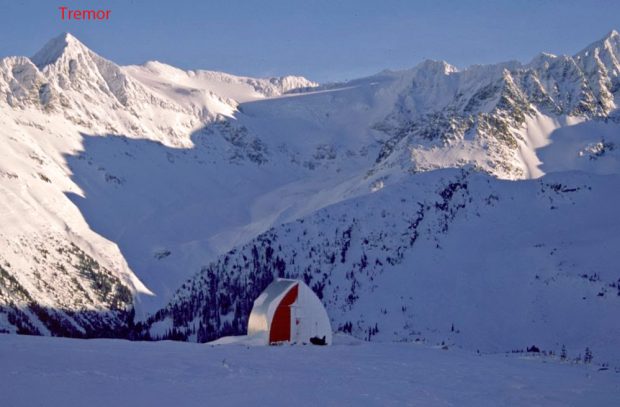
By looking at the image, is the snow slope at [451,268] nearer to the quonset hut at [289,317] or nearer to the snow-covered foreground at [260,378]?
the quonset hut at [289,317]

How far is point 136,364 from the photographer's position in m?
32.2

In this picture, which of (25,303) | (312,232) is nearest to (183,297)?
(312,232)

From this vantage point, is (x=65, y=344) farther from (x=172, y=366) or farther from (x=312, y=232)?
(x=312, y=232)

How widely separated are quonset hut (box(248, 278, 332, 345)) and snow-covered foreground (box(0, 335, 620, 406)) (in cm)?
1584

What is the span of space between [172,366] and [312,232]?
108m

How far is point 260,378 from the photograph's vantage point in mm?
31172

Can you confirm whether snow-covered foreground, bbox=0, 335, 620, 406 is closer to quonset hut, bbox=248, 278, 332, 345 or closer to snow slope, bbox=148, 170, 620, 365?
quonset hut, bbox=248, 278, 332, 345

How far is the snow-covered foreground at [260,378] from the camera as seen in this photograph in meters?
26.9

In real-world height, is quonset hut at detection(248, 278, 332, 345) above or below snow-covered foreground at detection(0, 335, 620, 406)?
above

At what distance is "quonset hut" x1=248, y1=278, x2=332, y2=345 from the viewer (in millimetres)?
58250

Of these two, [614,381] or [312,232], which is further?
[312,232]

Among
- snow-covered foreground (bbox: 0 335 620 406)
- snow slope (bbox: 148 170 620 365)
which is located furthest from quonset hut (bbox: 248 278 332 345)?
snow slope (bbox: 148 170 620 365)

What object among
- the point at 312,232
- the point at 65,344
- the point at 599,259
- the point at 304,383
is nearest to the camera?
the point at 304,383

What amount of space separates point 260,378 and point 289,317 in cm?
2787
